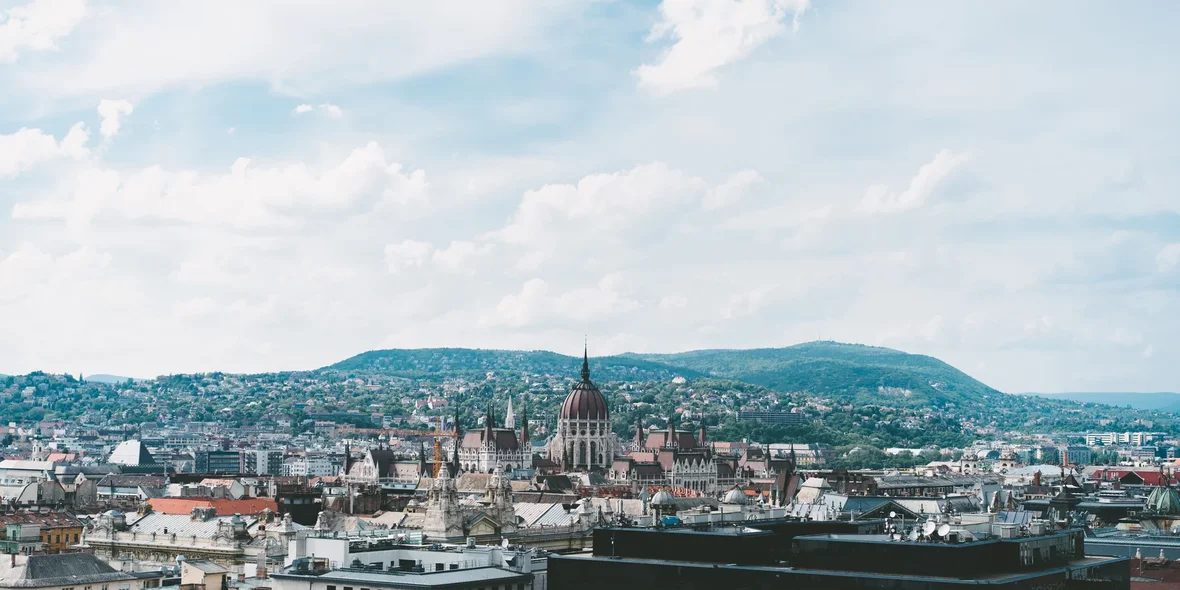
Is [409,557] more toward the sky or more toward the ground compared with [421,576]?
more toward the sky

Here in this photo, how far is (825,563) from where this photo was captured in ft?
149

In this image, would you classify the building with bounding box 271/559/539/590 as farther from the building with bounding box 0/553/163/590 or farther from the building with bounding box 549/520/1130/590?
the building with bounding box 0/553/163/590

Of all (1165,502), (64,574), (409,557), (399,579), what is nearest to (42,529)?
(64,574)

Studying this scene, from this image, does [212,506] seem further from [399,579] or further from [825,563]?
[825,563]

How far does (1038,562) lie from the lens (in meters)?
46.9

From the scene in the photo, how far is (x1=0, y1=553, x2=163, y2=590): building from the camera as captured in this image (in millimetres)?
58906

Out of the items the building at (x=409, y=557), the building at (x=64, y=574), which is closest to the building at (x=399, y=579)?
the building at (x=409, y=557)

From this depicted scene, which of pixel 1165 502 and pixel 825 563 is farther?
pixel 1165 502

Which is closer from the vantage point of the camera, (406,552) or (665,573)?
(665,573)

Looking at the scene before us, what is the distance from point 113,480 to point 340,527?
9364 cm

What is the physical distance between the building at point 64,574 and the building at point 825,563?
68.7 feet

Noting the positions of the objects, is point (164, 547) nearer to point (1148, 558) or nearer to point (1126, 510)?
point (1148, 558)

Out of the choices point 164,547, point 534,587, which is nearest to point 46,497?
point 164,547

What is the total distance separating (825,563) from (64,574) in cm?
3005
